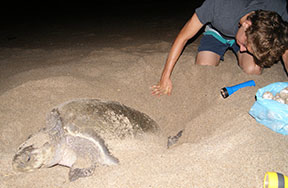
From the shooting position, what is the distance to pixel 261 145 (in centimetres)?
104

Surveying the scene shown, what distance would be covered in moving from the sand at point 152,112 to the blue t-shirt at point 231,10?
0.46m

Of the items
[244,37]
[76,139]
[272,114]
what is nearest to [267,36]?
[244,37]

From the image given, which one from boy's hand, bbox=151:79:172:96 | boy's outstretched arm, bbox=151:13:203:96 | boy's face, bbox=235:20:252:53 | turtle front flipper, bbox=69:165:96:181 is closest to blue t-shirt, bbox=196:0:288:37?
boy's outstretched arm, bbox=151:13:203:96

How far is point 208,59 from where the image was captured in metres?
2.05

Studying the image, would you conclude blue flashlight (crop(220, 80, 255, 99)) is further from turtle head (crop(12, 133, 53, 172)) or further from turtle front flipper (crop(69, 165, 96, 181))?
turtle head (crop(12, 133, 53, 172))

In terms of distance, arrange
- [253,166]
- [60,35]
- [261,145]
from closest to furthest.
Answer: [253,166], [261,145], [60,35]

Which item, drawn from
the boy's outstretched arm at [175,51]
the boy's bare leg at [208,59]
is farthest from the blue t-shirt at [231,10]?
the boy's bare leg at [208,59]

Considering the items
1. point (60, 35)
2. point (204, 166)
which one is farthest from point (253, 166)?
point (60, 35)

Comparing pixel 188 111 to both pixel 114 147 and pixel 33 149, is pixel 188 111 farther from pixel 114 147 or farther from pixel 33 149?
pixel 33 149

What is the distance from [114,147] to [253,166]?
0.73m

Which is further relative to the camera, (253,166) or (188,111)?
(188,111)

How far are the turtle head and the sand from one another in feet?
0.21

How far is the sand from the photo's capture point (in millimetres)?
957

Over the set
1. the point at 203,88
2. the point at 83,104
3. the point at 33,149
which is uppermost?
the point at 83,104
